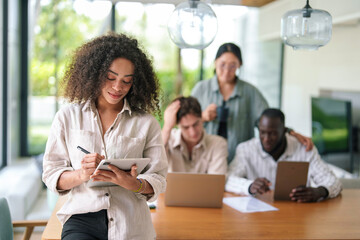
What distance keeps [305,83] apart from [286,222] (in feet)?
10.8

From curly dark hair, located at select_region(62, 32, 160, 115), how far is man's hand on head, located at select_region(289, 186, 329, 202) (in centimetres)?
118

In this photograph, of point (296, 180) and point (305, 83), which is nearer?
point (296, 180)

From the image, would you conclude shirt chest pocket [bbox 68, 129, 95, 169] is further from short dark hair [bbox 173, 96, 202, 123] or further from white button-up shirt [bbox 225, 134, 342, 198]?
white button-up shirt [bbox 225, 134, 342, 198]

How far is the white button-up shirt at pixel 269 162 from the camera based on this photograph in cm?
293

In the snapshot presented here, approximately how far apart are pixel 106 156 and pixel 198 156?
127 cm

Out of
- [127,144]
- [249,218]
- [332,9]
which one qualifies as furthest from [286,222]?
[332,9]

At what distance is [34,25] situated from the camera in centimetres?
555

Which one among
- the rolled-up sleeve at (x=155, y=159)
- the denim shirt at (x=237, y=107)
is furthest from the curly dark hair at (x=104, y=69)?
the denim shirt at (x=237, y=107)

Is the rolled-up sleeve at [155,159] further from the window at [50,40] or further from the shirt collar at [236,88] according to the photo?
the window at [50,40]

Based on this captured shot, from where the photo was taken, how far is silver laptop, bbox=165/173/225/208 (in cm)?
242

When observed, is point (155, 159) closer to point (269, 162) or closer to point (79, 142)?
point (79, 142)

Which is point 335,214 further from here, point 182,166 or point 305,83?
point 305,83

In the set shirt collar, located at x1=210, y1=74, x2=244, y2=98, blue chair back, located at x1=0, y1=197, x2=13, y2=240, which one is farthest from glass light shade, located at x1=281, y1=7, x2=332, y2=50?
blue chair back, located at x1=0, y1=197, x2=13, y2=240

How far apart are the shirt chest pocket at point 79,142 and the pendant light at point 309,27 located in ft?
3.47
